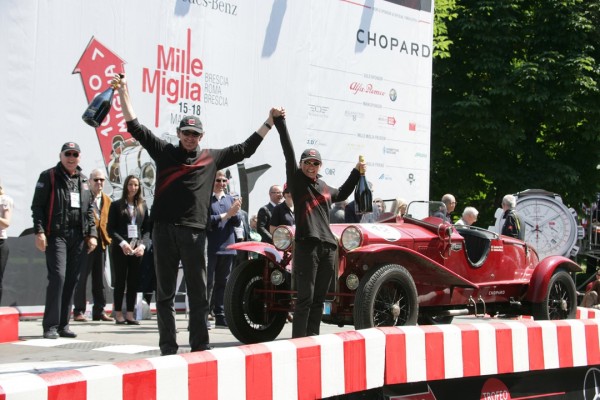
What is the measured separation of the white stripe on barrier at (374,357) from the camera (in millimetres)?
5527

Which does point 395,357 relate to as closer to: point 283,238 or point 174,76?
point 283,238

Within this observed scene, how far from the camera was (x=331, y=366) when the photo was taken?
17.4 ft

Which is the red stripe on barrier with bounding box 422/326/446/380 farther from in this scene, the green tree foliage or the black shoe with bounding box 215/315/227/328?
the green tree foliage

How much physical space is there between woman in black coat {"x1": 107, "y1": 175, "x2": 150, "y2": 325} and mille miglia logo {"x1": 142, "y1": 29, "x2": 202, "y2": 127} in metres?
2.01

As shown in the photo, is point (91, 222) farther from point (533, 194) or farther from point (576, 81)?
point (576, 81)

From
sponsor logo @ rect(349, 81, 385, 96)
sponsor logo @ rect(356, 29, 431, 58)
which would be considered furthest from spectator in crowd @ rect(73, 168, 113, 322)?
sponsor logo @ rect(356, 29, 431, 58)

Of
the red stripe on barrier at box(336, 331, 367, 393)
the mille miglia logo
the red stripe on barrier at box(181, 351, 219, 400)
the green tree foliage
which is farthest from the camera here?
the green tree foliage

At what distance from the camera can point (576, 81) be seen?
24.5m

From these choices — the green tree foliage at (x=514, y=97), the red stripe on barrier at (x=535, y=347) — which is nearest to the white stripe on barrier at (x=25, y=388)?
the red stripe on barrier at (x=535, y=347)

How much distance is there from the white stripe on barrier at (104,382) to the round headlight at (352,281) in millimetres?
4884

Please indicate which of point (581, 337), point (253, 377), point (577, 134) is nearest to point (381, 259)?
point (581, 337)

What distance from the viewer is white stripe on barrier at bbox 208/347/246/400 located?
4598 mm

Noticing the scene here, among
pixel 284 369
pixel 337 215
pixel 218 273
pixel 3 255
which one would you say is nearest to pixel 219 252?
pixel 218 273

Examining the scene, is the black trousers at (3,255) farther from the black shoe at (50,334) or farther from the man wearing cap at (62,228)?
the black shoe at (50,334)
